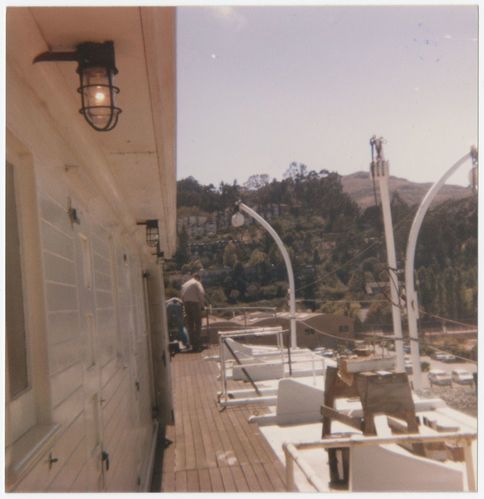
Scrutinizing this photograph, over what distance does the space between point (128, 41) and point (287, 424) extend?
530cm

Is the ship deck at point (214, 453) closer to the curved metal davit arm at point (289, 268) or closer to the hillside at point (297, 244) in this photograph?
the curved metal davit arm at point (289, 268)

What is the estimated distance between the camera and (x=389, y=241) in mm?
8516

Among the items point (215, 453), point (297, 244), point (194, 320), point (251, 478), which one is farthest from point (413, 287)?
point (297, 244)

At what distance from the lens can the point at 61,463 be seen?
187 centimetres

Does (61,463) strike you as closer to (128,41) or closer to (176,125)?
(128,41)

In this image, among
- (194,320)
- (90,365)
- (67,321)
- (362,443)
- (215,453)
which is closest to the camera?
(67,321)

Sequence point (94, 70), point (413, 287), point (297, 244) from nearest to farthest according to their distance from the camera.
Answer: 1. point (94, 70)
2. point (413, 287)
3. point (297, 244)

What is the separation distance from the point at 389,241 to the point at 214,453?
4245 millimetres

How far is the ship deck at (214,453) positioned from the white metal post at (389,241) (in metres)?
2.18

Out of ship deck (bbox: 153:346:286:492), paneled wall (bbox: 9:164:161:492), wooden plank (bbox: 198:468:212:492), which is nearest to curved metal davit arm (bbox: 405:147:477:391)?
ship deck (bbox: 153:346:286:492)

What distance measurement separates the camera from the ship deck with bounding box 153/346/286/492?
4801mm

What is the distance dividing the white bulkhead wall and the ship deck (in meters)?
1.05

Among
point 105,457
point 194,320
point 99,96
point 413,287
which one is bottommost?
point 194,320

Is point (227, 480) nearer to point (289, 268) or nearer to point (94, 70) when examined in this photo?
point (94, 70)
